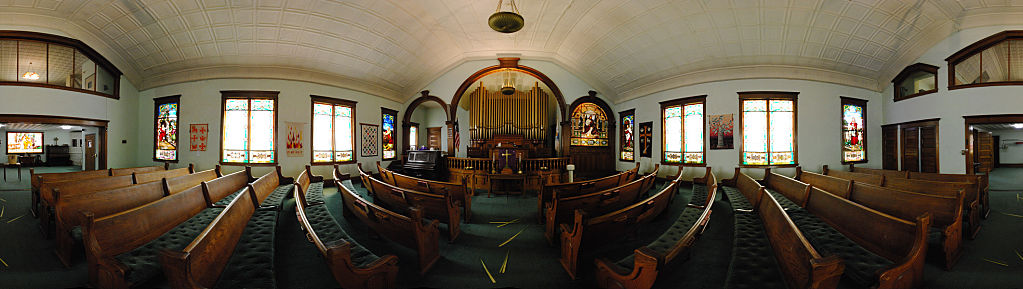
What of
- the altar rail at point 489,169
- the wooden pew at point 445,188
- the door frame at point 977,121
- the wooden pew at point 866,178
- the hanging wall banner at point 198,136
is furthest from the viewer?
the hanging wall banner at point 198,136

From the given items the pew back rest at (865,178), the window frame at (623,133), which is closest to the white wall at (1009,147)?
the pew back rest at (865,178)

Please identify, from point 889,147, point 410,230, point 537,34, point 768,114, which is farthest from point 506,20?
point 889,147

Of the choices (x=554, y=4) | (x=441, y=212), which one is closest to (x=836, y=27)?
(x=554, y=4)

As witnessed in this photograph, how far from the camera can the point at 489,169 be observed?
8359 mm

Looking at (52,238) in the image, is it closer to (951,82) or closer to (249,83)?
(249,83)

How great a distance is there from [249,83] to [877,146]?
Answer: 17.7 metres

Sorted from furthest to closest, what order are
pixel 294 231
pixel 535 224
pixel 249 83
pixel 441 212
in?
pixel 249 83 < pixel 535 224 < pixel 441 212 < pixel 294 231

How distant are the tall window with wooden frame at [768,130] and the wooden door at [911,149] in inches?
108

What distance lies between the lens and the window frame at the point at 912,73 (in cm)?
727

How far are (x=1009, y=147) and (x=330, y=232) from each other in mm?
22077

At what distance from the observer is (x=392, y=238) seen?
316cm

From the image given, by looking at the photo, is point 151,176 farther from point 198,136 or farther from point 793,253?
point 793,253

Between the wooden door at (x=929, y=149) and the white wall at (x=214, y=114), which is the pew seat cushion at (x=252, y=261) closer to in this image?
the white wall at (x=214, y=114)

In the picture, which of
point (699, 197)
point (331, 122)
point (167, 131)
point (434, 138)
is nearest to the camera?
point (699, 197)
